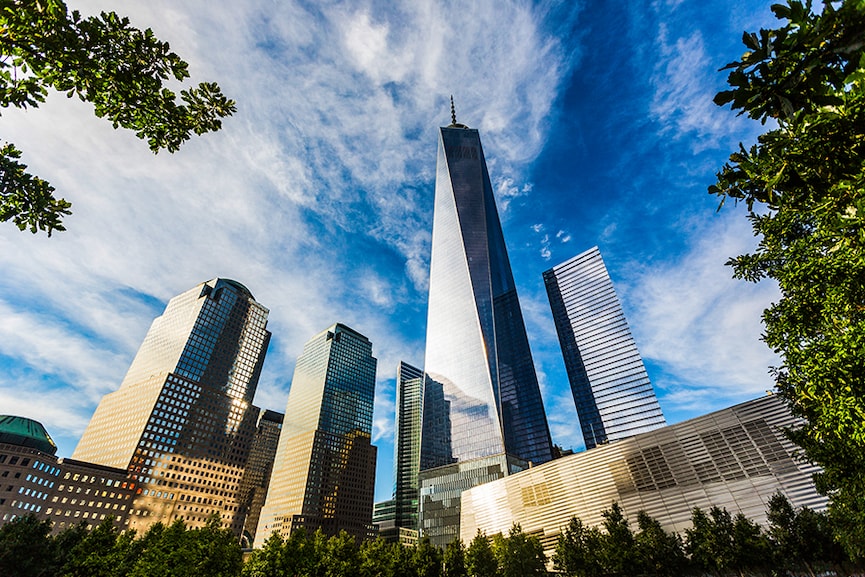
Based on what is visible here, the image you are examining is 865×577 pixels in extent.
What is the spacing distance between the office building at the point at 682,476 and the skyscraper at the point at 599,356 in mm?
83454

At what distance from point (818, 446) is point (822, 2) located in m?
17.1

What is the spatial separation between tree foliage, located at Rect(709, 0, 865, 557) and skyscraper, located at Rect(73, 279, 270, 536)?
162 metres

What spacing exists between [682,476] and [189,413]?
534 feet

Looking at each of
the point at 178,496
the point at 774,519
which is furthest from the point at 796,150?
the point at 178,496

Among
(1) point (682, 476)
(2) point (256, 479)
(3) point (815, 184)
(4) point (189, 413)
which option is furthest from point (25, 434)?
(3) point (815, 184)

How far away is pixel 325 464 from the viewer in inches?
6501

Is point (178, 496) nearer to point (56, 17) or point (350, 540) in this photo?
point (350, 540)

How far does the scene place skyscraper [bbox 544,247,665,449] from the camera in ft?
424

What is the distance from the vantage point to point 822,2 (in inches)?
217

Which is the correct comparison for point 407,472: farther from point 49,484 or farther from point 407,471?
point 49,484

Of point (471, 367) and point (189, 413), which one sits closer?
point (471, 367)

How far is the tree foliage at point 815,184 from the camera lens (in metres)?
6.05

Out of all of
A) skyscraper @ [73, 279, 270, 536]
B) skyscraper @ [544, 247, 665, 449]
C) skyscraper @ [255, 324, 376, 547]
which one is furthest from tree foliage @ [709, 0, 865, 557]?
skyscraper @ [255, 324, 376, 547]

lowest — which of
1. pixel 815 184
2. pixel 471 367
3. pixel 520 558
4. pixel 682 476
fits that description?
pixel 520 558
